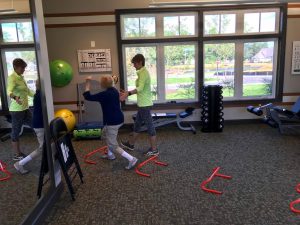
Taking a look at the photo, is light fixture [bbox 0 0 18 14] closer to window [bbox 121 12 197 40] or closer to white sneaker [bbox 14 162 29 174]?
white sneaker [bbox 14 162 29 174]

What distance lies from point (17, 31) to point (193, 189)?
2.71 m

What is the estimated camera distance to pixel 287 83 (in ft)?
21.2

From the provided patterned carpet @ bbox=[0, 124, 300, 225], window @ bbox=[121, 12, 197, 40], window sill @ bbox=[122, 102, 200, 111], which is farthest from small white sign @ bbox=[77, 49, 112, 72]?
patterned carpet @ bbox=[0, 124, 300, 225]

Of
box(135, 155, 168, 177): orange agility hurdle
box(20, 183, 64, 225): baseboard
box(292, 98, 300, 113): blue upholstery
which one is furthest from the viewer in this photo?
box(292, 98, 300, 113): blue upholstery

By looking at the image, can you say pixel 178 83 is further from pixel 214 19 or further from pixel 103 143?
pixel 103 143

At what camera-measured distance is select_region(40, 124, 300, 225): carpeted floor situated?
9.43ft

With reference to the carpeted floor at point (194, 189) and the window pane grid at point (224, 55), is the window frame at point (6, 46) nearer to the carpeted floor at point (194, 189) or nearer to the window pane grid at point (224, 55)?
the carpeted floor at point (194, 189)

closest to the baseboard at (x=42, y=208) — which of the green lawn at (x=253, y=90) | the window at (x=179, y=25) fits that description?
the window at (x=179, y=25)

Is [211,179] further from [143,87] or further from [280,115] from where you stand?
[280,115]

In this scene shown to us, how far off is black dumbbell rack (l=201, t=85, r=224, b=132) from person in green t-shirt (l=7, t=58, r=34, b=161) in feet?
12.4

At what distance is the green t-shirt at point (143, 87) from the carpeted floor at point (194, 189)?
93 centimetres

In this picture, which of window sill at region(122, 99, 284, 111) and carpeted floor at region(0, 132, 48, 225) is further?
window sill at region(122, 99, 284, 111)

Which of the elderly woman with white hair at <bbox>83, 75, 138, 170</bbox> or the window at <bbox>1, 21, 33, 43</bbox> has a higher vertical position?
the window at <bbox>1, 21, 33, 43</bbox>

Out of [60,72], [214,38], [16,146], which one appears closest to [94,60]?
[60,72]
